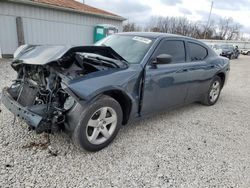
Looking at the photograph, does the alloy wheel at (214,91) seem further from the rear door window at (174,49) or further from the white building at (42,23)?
the white building at (42,23)

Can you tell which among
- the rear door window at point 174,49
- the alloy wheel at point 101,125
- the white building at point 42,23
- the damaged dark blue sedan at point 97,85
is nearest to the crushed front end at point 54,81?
the damaged dark blue sedan at point 97,85

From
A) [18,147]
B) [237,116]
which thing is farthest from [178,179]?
[237,116]

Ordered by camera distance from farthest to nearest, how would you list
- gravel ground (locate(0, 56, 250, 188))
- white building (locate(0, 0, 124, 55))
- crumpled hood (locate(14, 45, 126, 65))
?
white building (locate(0, 0, 124, 55))
crumpled hood (locate(14, 45, 126, 65))
gravel ground (locate(0, 56, 250, 188))

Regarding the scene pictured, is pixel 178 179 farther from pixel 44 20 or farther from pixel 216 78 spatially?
pixel 44 20

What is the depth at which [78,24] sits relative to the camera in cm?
1220

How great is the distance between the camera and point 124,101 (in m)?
2.94

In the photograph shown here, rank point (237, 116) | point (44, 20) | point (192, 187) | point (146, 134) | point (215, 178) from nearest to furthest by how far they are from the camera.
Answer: point (192, 187) < point (215, 178) < point (146, 134) < point (237, 116) < point (44, 20)

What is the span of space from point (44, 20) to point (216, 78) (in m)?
9.20

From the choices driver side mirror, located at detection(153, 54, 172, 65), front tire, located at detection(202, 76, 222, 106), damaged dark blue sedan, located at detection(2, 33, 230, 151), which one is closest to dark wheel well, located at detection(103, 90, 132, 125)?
damaged dark blue sedan, located at detection(2, 33, 230, 151)

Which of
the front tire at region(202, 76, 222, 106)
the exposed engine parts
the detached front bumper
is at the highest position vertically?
the exposed engine parts

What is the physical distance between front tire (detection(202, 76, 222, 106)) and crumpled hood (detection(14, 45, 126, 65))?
271cm

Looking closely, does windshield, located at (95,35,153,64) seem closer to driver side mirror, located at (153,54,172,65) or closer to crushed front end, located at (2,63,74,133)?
driver side mirror, located at (153,54,172,65)

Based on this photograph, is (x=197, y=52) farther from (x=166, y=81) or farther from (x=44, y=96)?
(x=44, y=96)

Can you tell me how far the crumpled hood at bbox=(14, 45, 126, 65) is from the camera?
8.12ft
